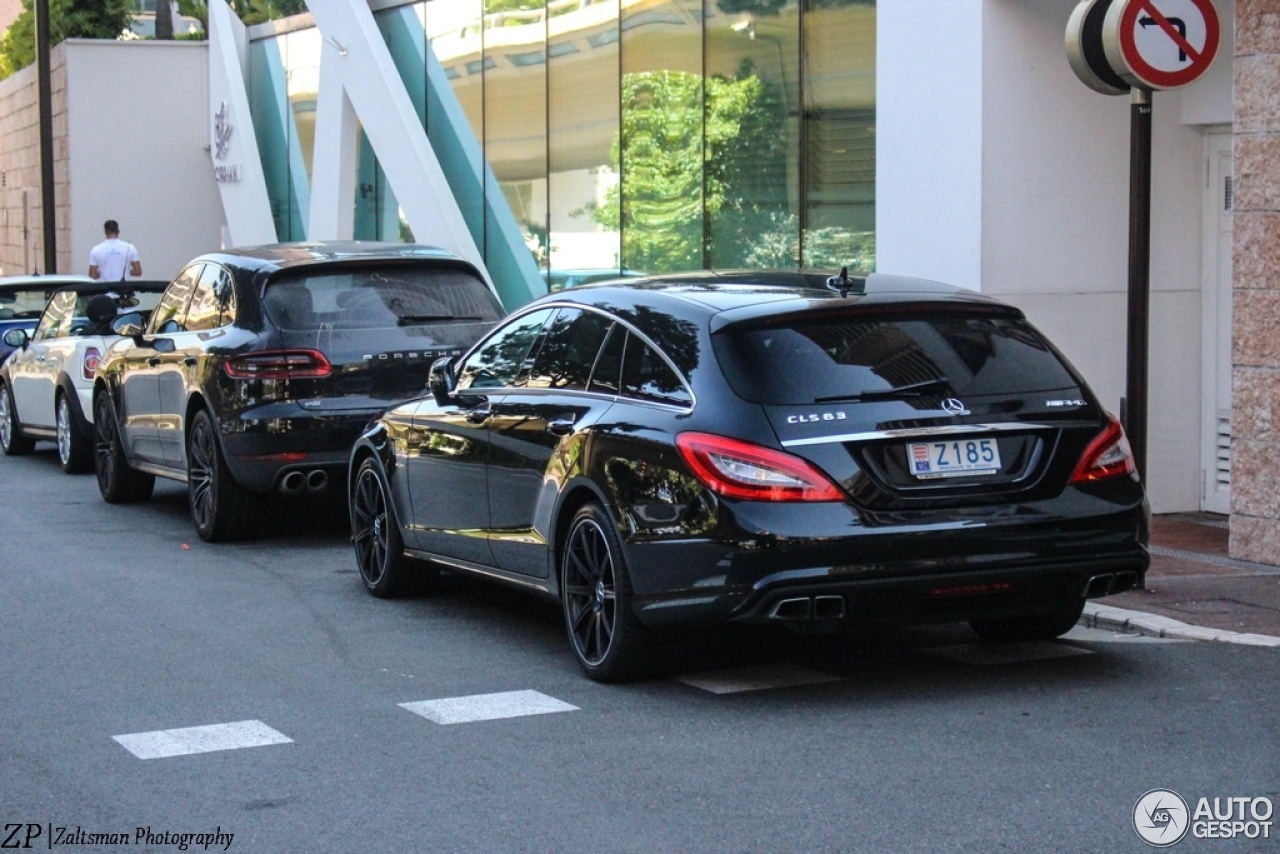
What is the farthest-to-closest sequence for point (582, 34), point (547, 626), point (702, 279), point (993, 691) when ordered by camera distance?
point (582, 34)
point (547, 626)
point (702, 279)
point (993, 691)

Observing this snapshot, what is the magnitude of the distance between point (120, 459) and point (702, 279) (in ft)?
23.2

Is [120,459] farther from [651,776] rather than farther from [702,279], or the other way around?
[651,776]

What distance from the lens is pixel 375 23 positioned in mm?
24188

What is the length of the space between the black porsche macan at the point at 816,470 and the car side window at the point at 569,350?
0.02m

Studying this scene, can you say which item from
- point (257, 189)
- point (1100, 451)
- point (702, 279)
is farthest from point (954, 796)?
point (257, 189)

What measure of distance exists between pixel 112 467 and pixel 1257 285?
8204 millimetres

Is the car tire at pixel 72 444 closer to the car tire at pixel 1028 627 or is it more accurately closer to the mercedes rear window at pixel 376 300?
the mercedes rear window at pixel 376 300

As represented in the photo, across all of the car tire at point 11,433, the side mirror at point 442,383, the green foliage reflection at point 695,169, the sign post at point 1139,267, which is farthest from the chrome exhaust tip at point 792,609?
the car tire at point 11,433

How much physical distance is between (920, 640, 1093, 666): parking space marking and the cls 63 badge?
144 centimetres

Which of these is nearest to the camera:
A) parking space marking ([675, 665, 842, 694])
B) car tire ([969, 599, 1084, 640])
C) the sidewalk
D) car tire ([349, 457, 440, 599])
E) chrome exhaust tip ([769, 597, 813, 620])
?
chrome exhaust tip ([769, 597, 813, 620])

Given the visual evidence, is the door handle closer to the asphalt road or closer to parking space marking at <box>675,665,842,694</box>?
the asphalt road

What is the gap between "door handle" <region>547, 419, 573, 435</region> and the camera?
7.80 m

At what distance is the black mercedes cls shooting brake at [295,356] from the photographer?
1145 centimetres

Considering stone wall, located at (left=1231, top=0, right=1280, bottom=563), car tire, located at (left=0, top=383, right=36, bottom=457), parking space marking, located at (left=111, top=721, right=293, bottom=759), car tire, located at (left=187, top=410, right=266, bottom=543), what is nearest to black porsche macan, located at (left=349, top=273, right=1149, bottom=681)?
parking space marking, located at (left=111, top=721, right=293, bottom=759)
